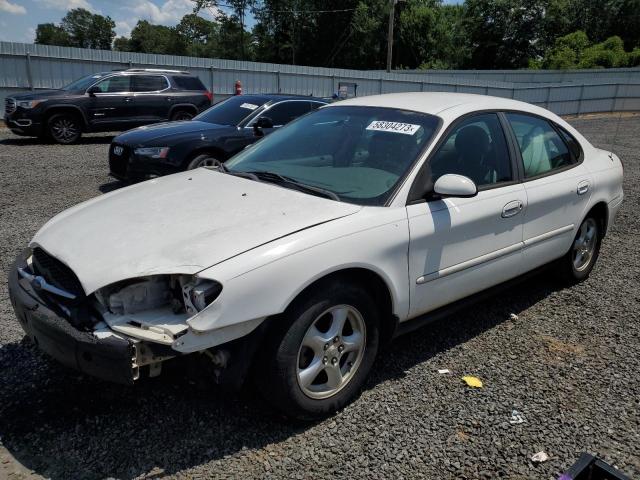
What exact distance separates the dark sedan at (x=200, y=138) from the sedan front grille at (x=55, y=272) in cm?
444

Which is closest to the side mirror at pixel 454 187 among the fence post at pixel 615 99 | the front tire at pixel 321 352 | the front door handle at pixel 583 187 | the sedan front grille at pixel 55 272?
the front tire at pixel 321 352

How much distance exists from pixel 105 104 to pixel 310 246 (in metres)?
12.0

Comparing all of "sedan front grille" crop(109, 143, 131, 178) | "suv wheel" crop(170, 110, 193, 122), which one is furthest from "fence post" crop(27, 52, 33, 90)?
"sedan front grille" crop(109, 143, 131, 178)

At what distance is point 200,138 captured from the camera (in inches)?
299

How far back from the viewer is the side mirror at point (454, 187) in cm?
312

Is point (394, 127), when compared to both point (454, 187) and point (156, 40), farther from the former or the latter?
point (156, 40)

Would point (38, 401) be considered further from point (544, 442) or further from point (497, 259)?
point (497, 259)

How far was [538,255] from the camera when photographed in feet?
13.5

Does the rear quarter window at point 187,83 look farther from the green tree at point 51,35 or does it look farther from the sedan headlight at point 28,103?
the green tree at point 51,35

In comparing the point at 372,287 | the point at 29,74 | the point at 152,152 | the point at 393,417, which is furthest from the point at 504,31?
the point at 393,417

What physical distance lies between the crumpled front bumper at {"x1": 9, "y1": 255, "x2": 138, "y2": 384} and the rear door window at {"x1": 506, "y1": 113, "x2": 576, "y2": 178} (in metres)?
2.99

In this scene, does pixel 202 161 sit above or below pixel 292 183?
below

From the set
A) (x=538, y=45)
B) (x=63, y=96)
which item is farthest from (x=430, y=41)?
(x=63, y=96)

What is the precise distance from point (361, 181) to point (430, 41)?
55086 millimetres
